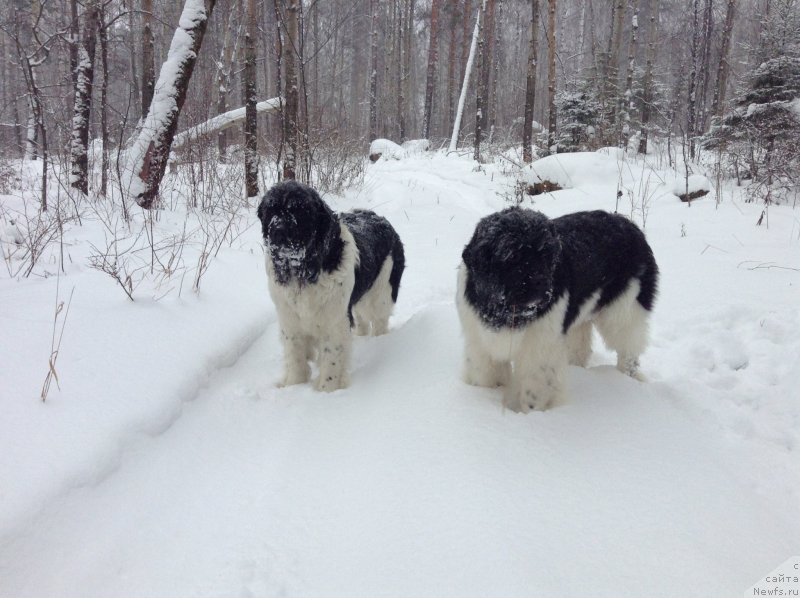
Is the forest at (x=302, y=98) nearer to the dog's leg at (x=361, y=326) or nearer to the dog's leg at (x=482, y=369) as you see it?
the dog's leg at (x=361, y=326)

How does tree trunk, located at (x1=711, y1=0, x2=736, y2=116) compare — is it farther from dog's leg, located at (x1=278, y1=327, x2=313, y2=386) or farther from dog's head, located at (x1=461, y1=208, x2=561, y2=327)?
dog's leg, located at (x1=278, y1=327, x2=313, y2=386)

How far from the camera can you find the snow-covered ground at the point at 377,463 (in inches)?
71.0

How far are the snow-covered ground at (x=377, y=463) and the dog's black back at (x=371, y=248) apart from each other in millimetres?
598

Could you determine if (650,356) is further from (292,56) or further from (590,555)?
(292,56)

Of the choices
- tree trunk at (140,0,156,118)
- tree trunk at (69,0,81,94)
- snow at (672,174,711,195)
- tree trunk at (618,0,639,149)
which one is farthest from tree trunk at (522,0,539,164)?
tree trunk at (69,0,81,94)

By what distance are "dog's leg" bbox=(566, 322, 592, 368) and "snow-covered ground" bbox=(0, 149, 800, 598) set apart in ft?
0.71

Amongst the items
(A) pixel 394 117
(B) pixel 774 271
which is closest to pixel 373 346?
(B) pixel 774 271

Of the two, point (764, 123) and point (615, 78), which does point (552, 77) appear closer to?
point (615, 78)

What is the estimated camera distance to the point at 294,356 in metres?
3.49

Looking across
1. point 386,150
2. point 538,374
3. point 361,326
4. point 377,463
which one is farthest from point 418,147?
point 377,463

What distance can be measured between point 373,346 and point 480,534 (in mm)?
2433

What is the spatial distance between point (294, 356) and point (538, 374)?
1.72m

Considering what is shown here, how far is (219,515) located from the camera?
2127 mm

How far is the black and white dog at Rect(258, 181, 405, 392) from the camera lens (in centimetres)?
305
